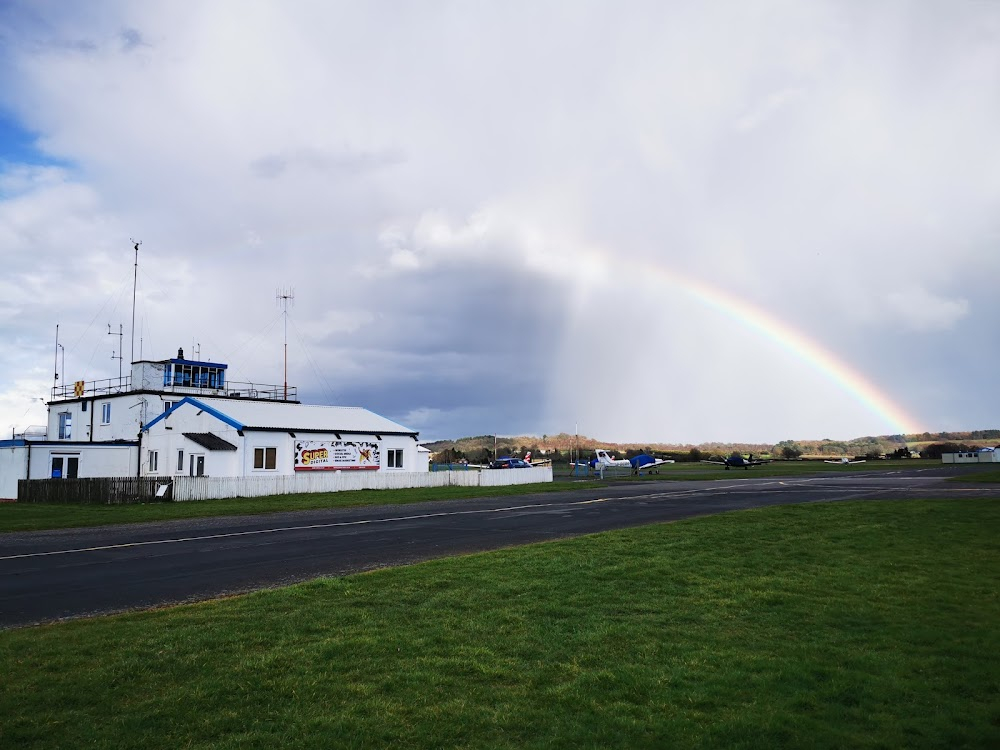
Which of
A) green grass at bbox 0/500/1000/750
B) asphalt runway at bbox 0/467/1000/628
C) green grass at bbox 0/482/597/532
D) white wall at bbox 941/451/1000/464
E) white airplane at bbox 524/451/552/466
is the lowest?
green grass at bbox 0/500/1000/750

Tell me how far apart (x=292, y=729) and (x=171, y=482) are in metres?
36.0

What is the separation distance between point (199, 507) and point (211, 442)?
11.4 metres

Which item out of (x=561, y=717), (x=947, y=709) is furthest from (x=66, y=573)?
(x=947, y=709)

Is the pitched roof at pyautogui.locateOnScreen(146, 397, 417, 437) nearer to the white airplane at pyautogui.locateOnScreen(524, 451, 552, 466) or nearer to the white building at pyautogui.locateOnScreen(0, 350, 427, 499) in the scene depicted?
the white building at pyautogui.locateOnScreen(0, 350, 427, 499)

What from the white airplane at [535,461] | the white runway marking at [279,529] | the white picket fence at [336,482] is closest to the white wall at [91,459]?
the white picket fence at [336,482]

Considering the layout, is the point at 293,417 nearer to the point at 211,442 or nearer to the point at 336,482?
the point at 211,442

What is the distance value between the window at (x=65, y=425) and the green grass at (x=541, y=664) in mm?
57933

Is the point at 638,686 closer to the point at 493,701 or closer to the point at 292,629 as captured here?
the point at 493,701

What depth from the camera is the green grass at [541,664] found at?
6.38m

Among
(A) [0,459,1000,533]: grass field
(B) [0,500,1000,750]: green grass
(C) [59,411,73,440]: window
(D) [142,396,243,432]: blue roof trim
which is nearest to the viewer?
(B) [0,500,1000,750]: green grass

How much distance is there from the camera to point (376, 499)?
38719mm

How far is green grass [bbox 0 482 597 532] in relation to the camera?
2867 centimetres

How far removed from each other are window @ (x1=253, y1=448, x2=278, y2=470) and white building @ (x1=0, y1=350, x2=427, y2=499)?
0.07 metres

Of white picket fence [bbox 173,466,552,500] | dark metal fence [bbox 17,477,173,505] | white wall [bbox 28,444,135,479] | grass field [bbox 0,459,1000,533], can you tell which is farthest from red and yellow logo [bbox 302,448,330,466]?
white wall [bbox 28,444,135,479]
